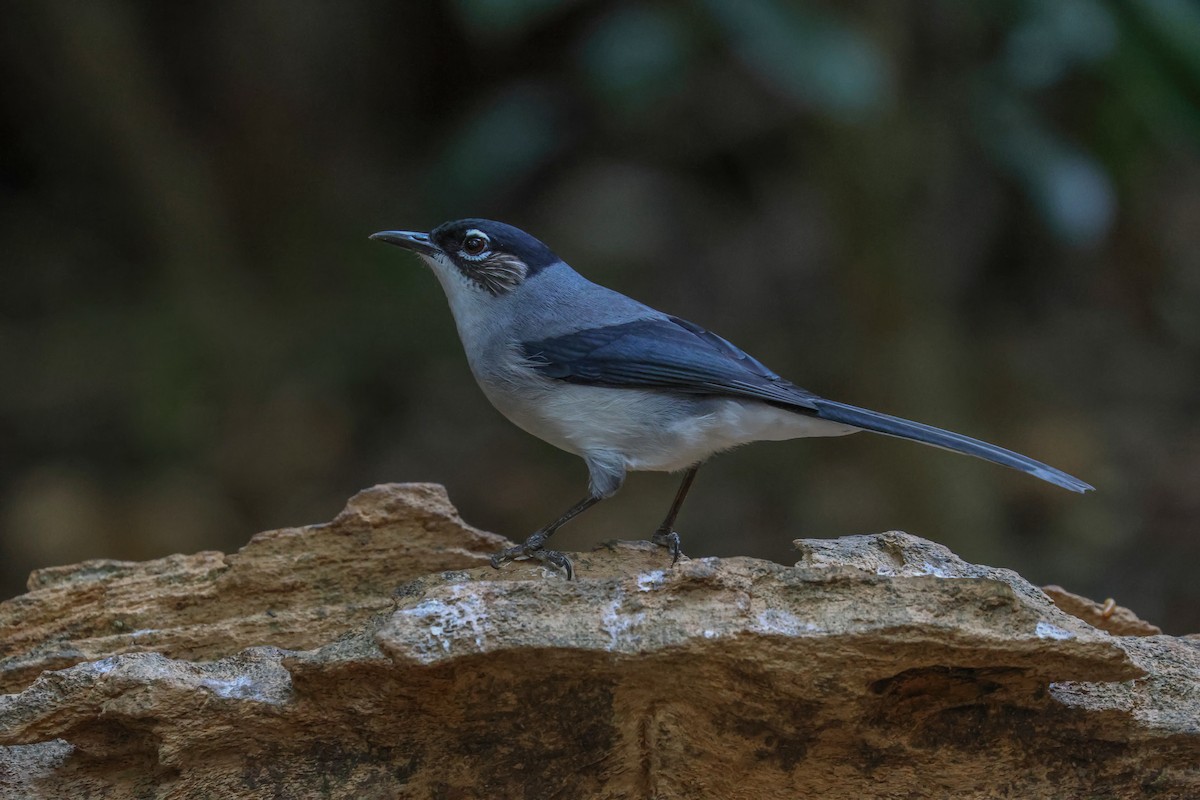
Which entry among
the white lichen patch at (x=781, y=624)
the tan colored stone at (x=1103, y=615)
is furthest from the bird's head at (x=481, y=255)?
the tan colored stone at (x=1103, y=615)

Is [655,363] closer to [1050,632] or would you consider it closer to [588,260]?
[1050,632]

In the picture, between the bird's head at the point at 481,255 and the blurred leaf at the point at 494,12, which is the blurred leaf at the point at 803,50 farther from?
the bird's head at the point at 481,255

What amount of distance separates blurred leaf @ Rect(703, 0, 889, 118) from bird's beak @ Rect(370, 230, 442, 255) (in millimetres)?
2042

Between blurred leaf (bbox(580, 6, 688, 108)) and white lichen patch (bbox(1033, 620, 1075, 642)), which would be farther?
blurred leaf (bbox(580, 6, 688, 108))

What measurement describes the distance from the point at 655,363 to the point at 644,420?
0.82 ft

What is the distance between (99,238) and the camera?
12023mm

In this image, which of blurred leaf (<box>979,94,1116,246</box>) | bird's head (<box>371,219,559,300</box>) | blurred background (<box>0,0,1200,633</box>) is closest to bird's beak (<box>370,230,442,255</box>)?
bird's head (<box>371,219,559,300</box>)

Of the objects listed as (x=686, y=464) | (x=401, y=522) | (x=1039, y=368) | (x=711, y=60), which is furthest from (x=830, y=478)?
(x=401, y=522)

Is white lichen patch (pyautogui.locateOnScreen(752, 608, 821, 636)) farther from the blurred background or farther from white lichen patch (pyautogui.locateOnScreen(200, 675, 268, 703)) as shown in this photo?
the blurred background

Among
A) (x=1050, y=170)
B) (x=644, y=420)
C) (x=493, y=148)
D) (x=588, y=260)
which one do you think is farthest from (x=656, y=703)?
(x=588, y=260)

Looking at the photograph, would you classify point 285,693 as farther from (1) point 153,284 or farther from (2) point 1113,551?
(1) point 153,284

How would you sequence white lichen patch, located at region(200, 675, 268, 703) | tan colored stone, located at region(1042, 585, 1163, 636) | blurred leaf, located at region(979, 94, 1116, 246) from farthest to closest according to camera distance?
blurred leaf, located at region(979, 94, 1116, 246), tan colored stone, located at region(1042, 585, 1163, 636), white lichen patch, located at region(200, 675, 268, 703)

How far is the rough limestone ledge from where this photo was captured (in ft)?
11.4

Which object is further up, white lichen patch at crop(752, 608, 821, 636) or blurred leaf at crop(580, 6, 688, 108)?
blurred leaf at crop(580, 6, 688, 108)
